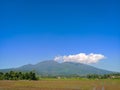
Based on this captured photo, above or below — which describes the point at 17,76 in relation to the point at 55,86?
above

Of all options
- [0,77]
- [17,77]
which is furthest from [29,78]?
[0,77]

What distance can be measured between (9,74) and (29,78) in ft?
29.6

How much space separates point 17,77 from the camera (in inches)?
4503

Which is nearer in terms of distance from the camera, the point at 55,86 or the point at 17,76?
the point at 55,86

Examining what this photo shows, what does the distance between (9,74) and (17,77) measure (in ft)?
12.7

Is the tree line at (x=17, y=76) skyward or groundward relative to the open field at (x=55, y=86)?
skyward

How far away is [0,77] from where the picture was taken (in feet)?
369

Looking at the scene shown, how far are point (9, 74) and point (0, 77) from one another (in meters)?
4.32

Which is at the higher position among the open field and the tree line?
the tree line

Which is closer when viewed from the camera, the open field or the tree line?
the open field

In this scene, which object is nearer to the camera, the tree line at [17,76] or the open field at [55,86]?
the open field at [55,86]

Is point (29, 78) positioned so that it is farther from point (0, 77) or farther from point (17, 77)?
point (0, 77)

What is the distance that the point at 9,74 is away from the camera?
114750 mm

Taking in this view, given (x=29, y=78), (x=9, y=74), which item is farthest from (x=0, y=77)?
(x=29, y=78)
